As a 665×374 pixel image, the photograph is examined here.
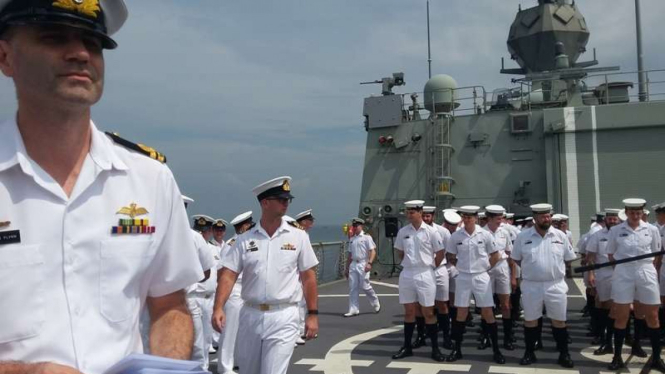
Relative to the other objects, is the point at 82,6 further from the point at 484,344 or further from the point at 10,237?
the point at 484,344

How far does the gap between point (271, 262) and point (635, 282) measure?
5206 millimetres

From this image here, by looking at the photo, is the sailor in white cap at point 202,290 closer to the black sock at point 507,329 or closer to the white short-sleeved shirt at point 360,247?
the white short-sleeved shirt at point 360,247

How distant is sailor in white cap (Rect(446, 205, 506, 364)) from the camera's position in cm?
881

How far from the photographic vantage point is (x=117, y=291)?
5.27 feet

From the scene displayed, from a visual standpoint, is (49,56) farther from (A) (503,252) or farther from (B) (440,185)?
(B) (440,185)

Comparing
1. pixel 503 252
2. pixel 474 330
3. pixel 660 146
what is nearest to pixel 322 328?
pixel 474 330

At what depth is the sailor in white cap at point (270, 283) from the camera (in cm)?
508

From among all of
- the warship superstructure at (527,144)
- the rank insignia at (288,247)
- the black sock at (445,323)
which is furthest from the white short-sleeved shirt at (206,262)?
the warship superstructure at (527,144)

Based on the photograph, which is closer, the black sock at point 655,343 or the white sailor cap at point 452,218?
the black sock at point 655,343

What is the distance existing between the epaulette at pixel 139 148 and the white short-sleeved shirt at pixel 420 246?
749cm

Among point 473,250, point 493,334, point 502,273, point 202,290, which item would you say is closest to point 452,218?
point 502,273

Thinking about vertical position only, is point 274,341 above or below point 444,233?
below

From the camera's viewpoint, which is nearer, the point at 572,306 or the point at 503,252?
the point at 503,252

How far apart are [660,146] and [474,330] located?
1015cm
